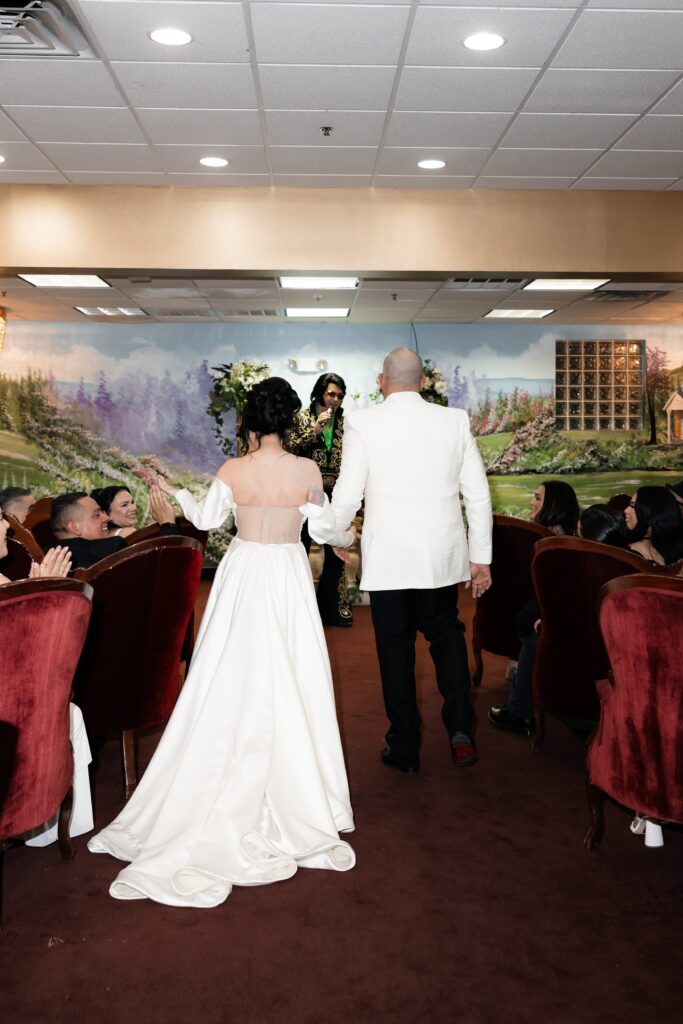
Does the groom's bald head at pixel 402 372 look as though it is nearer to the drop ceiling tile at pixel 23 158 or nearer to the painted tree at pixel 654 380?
the drop ceiling tile at pixel 23 158

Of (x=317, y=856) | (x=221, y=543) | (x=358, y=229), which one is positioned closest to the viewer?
(x=317, y=856)

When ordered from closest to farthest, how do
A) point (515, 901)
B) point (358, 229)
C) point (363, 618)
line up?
1. point (515, 901)
2. point (358, 229)
3. point (363, 618)

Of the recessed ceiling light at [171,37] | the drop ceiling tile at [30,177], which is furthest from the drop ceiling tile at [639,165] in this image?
the drop ceiling tile at [30,177]

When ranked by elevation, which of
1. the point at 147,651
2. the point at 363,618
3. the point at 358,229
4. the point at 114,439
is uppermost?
the point at 358,229

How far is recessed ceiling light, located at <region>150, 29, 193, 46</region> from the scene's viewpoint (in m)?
4.24

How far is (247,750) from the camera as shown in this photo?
3281 millimetres

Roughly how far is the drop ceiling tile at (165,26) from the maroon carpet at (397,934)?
10.8 ft

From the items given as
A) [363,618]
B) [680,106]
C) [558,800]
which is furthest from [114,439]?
[558,800]

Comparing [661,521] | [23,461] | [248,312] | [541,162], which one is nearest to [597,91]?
[541,162]

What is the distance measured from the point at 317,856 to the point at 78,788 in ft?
2.87

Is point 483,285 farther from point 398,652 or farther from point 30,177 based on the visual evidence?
point 398,652

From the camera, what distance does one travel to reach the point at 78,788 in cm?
333

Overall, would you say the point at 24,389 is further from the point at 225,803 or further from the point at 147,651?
the point at 225,803

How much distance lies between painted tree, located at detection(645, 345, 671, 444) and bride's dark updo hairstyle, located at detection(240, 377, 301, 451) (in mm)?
8943
